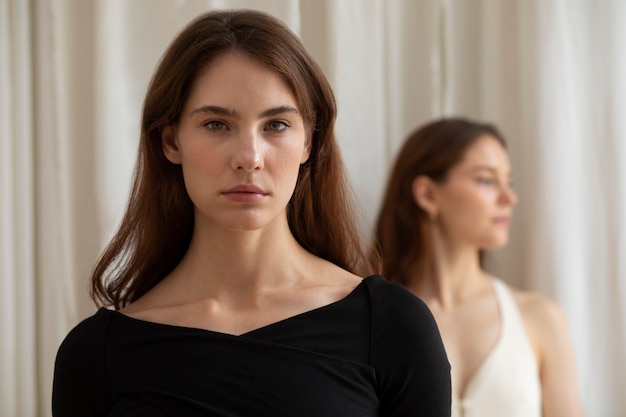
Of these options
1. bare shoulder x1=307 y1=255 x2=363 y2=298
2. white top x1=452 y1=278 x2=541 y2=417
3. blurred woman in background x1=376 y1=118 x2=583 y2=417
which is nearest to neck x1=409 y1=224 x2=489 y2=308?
blurred woman in background x1=376 y1=118 x2=583 y2=417

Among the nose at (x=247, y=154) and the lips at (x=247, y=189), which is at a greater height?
the nose at (x=247, y=154)

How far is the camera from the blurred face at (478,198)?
2338 millimetres

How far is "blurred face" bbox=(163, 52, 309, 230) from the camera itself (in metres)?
1.42

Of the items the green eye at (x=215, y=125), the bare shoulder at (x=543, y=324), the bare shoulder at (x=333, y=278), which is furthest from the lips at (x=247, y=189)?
the bare shoulder at (x=543, y=324)

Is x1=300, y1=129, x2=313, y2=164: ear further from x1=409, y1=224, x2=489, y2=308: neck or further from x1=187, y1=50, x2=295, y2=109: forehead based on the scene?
x1=409, y1=224, x2=489, y2=308: neck

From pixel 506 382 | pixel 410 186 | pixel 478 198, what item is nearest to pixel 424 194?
pixel 410 186

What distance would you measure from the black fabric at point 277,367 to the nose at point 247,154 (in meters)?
0.26

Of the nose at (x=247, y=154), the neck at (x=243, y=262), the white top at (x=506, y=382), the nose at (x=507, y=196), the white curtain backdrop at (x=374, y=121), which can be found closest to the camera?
the nose at (x=247, y=154)

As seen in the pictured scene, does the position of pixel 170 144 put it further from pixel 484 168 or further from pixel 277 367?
pixel 484 168

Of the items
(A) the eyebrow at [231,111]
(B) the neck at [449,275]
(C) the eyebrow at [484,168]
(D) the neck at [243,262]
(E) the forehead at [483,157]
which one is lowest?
(B) the neck at [449,275]

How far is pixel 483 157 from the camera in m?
2.36

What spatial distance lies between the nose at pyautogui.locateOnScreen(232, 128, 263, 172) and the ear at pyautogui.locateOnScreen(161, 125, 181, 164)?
16 centimetres

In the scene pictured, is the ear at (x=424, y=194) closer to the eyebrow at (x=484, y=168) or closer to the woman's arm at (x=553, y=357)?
the eyebrow at (x=484, y=168)

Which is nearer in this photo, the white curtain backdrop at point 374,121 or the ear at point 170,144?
the ear at point 170,144
